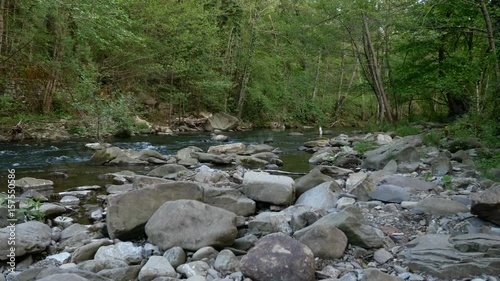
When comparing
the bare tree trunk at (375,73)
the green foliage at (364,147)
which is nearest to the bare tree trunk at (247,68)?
the bare tree trunk at (375,73)

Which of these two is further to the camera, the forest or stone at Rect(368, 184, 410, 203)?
the forest

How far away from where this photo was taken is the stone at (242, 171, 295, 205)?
5078mm

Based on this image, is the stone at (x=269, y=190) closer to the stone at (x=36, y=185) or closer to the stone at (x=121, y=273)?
the stone at (x=121, y=273)

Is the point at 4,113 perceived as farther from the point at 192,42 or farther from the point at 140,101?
the point at 192,42

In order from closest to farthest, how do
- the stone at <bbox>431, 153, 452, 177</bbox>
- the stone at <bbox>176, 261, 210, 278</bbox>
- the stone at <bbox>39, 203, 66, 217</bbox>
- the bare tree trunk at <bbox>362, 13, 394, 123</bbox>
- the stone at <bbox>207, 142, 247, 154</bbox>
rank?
1. the stone at <bbox>176, 261, 210, 278</bbox>
2. the stone at <bbox>39, 203, 66, 217</bbox>
3. the stone at <bbox>431, 153, 452, 177</bbox>
4. the stone at <bbox>207, 142, 247, 154</bbox>
5. the bare tree trunk at <bbox>362, 13, 394, 123</bbox>

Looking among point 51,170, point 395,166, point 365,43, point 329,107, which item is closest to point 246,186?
point 395,166

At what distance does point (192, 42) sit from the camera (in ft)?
67.5

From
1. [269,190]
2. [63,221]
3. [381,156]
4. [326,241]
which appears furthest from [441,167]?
[63,221]

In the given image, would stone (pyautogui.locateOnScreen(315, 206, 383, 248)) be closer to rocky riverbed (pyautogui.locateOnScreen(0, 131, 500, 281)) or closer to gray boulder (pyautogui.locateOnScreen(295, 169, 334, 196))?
rocky riverbed (pyautogui.locateOnScreen(0, 131, 500, 281))

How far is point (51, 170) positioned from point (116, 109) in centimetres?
604

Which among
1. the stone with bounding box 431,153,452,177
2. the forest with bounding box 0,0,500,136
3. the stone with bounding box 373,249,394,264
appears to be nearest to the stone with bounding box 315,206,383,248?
the stone with bounding box 373,249,394,264

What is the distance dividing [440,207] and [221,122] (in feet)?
57.9

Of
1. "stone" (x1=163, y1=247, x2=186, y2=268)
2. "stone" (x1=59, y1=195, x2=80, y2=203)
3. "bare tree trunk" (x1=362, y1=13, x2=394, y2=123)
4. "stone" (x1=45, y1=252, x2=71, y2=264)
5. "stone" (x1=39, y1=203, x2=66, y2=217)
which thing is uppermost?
"bare tree trunk" (x1=362, y1=13, x2=394, y2=123)

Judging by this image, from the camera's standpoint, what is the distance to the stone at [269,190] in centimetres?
508
